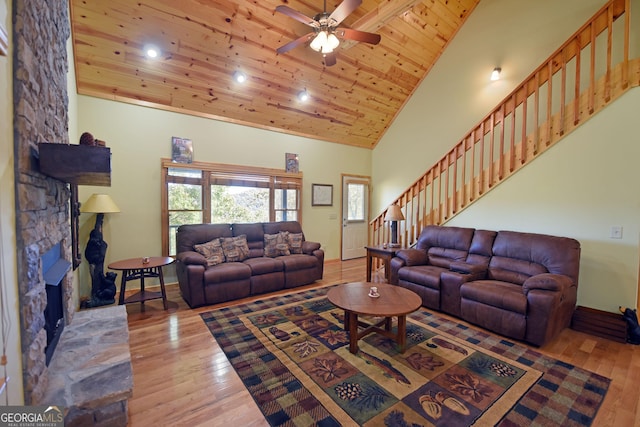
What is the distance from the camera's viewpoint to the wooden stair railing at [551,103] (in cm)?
301

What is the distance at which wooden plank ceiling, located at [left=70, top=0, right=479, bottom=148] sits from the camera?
10.4ft

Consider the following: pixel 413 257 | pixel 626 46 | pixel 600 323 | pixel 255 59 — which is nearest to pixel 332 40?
pixel 255 59

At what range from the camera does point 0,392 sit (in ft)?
3.36

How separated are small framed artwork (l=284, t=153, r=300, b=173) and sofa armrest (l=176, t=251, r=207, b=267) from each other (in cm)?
247

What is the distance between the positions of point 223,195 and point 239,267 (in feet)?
5.10

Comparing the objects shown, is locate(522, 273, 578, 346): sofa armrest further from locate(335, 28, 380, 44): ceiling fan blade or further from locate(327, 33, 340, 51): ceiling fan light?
locate(327, 33, 340, 51): ceiling fan light

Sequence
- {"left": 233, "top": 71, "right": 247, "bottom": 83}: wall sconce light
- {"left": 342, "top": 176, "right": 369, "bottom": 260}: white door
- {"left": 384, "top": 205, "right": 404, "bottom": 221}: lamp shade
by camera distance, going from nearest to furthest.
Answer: {"left": 233, "top": 71, "right": 247, "bottom": 83}: wall sconce light → {"left": 384, "top": 205, "right": 404, "bottom": 221}: lamp shade → {"left": 342, "top": 176, "right": 369, "bottom": 260}: white door

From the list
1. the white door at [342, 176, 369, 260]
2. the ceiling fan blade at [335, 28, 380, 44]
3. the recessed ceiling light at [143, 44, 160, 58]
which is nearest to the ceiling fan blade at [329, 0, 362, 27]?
the ceiling fan blade at [335, 28, 380, 44]

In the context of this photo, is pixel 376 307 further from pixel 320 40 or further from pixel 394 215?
pixel 320 40

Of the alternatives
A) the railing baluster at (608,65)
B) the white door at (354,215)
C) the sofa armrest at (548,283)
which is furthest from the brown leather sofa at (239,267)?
the railing baluster at (608,65)

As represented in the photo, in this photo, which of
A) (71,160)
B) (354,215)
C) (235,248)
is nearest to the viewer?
(71,160)

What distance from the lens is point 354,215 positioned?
6562mm

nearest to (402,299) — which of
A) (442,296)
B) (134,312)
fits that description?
(442,296)

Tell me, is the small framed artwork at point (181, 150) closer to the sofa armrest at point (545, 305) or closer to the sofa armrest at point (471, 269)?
the sofa armrest at point (471, 269)
